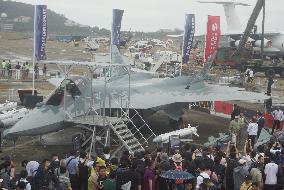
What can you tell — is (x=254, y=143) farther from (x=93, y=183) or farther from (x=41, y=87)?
(x=41, y=87)

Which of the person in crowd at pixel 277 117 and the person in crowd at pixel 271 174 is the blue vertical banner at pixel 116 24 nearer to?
the person in crowd at pixel 277 117

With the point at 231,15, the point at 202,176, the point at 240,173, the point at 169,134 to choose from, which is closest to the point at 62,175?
the point at 202,176

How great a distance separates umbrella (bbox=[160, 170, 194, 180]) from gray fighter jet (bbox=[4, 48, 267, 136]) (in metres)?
7.97

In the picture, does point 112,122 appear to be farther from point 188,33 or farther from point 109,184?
point 188,33

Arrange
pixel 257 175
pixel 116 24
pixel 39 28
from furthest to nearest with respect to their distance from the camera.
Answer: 1. pixel 116 24
2. pixel 39 28
3. pixel 257 175

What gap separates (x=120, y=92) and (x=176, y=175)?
40.1 feet

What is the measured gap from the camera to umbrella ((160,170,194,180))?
40.4ft

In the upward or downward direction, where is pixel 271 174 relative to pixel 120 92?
downward

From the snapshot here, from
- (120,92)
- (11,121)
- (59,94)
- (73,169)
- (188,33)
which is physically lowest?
(11,121)

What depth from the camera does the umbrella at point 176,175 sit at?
484 inches

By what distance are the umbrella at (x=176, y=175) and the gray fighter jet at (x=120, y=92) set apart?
7.97m

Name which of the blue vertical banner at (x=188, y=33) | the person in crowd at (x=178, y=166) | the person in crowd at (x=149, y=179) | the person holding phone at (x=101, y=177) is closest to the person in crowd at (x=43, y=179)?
the person holding phone at (x=101, y=177)

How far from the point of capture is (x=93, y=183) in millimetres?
12680

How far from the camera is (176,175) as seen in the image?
12.3m
